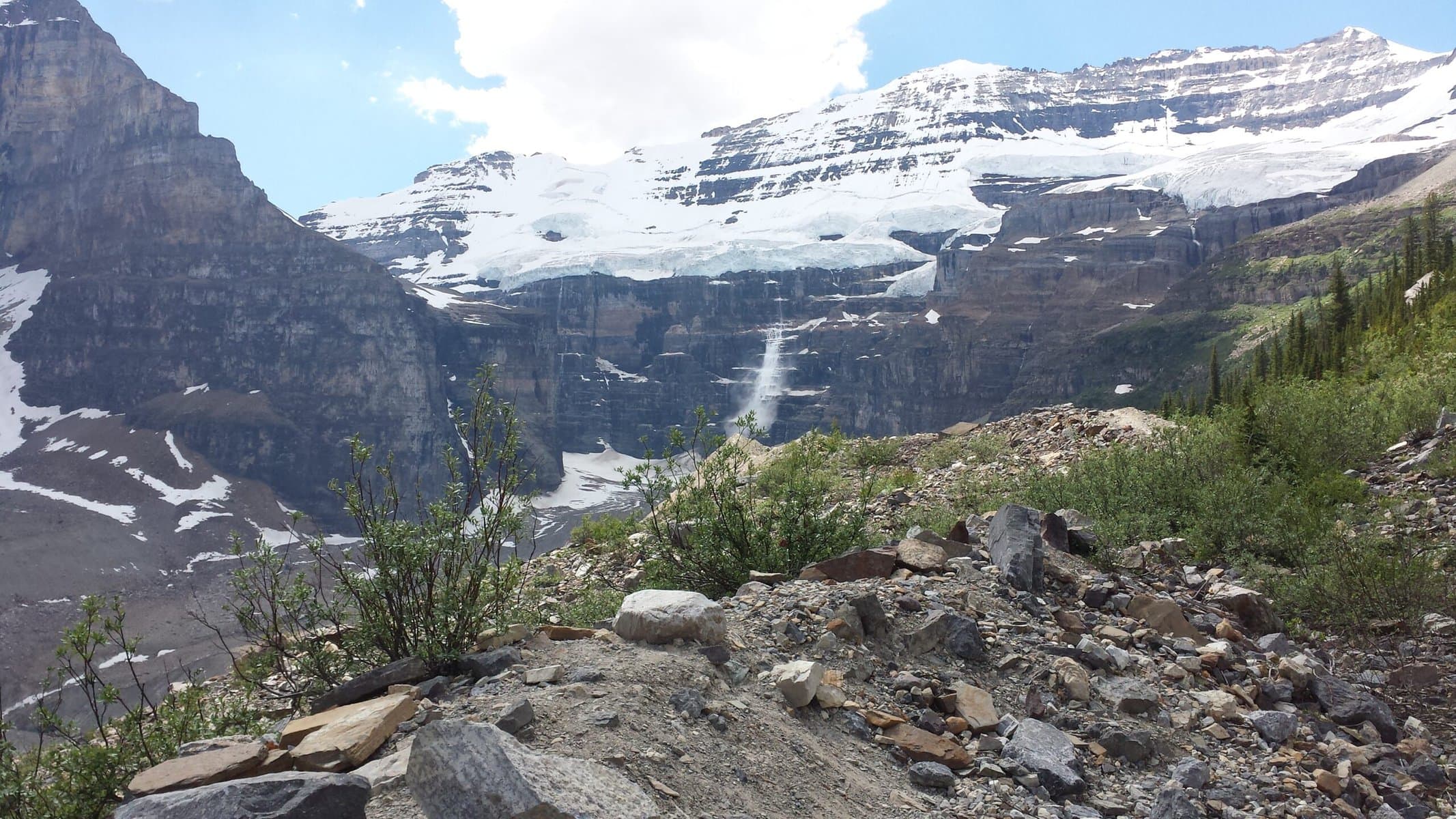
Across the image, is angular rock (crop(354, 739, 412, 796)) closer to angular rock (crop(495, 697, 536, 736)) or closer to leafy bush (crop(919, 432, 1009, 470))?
angular rock (crop(495, 697, 536, 736))

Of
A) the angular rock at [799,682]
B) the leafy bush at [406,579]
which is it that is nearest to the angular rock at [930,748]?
the angular rock at [799,682]

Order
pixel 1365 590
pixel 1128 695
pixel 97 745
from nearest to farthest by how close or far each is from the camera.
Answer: pixel 97 745 < pixel 1128 695 < pixel 1365 590

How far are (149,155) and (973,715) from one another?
19283 centimetres

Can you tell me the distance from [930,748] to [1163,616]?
112 inches

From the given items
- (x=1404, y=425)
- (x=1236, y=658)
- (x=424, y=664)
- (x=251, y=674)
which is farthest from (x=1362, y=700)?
(x=1404, y=425)

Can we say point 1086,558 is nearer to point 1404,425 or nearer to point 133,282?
point 1404,425

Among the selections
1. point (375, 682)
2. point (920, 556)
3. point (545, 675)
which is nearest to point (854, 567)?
point (920, 556)

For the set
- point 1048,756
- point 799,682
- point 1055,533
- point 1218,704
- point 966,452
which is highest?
point 799,682

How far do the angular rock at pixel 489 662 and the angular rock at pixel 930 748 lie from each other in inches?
71.3

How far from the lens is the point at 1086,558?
7059 millimetres

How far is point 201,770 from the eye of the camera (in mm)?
3029

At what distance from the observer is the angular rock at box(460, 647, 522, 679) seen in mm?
3996

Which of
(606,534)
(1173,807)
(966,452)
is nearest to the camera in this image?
(1173,807)

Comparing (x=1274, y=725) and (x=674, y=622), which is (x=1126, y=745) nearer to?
(x=1274, y=725)
